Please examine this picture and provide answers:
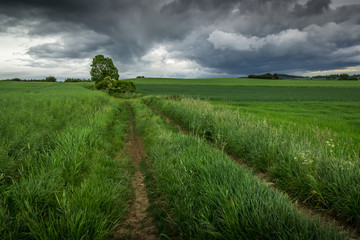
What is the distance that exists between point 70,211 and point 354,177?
5.08 metres

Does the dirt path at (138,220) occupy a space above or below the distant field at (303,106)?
below

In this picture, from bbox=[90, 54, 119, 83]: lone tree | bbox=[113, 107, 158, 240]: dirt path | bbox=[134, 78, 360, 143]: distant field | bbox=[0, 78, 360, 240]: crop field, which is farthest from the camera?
bbox=[90, 54, 119, 83]: lone tree

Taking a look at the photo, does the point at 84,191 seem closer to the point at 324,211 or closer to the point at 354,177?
the point at 324,211

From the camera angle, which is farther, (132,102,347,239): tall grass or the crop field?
the crop field

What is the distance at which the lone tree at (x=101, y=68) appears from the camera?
58906 mm

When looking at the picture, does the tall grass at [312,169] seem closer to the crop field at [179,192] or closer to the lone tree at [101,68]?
the crop field at [179,192]

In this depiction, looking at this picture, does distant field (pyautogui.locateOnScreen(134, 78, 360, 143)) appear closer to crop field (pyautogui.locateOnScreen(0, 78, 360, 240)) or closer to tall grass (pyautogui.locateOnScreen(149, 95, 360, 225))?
tall grass (pyautogui.locateOnScreen(149, 95, 360, 225))

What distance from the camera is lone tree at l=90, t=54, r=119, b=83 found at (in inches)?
2319

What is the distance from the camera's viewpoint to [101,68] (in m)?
60.2

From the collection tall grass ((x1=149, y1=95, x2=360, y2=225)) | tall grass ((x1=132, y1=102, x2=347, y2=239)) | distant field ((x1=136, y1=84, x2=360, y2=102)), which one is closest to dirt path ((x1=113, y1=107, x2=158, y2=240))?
tall grass ((x1=132, y1=102, x2=347, y2=239))

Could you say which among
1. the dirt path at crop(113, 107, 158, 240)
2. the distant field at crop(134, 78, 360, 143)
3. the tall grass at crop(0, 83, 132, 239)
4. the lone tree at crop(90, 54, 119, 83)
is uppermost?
the lone tree at crop(90, 54, 119, 83)

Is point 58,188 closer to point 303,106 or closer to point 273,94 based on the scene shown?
point 303,106

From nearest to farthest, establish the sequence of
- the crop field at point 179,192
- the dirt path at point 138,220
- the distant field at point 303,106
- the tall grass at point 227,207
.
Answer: the tall grass at point 227,207, the crop field at point 179,192, the dirt path at point 138,220, the distant field at point 303,106

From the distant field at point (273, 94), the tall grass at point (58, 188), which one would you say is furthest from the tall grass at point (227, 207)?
the distant field at point (273, 94)
